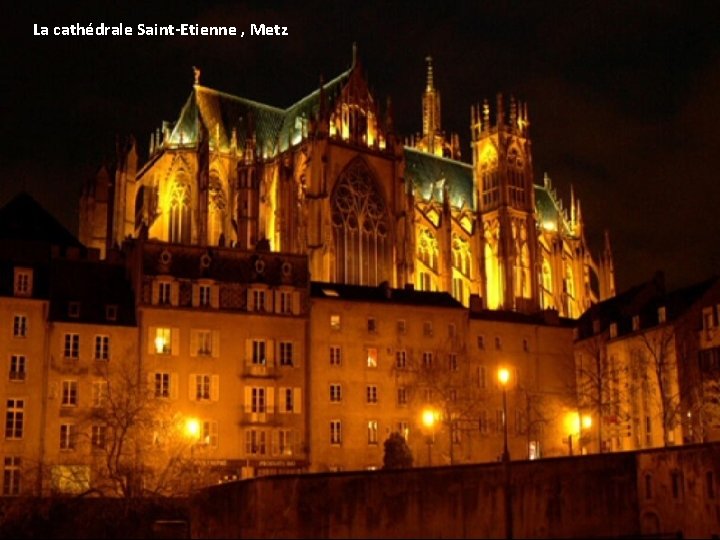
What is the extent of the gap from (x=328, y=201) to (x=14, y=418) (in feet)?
133

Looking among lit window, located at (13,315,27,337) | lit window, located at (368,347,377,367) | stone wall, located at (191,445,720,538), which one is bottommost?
stone wall, located at (191,445,720,538)

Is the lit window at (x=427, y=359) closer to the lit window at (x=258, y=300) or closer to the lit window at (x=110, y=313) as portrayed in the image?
the lit window at (x=258, y=300)

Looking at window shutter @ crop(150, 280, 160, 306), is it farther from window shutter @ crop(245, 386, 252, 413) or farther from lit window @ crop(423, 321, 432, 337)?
lit window @ crop(423, 321, 432, 337)

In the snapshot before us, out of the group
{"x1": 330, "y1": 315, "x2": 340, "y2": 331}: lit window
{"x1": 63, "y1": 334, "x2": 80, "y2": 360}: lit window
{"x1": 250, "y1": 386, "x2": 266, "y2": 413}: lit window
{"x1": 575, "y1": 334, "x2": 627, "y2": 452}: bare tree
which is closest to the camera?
{"x1": 63, "y1": 334, "x2": 80, "y2": 360}: lit window

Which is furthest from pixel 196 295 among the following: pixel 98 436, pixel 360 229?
pixel 360 229

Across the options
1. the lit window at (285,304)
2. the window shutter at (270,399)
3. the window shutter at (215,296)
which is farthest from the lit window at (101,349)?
the lit window at (285,304)

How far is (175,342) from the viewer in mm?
65688

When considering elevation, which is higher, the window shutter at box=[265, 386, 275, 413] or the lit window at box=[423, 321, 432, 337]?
the lit window at box=[423, 321, 432, 337]

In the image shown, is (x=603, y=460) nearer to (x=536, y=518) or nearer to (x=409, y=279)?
(x=536, y=518)

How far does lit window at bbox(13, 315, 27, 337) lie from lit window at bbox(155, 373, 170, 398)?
7430 millimetres

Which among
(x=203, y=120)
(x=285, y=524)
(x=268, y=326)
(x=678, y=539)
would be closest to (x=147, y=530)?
(x=285, y=524)

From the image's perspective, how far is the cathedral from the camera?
9706 centimetres

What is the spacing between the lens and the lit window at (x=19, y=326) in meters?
62.6

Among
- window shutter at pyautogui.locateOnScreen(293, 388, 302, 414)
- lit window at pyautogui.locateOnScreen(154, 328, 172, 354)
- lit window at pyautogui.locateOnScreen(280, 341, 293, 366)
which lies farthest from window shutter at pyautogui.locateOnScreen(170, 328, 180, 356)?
window shutter at pyautogui.locateOnScreen(293, 388, 302, 414)
